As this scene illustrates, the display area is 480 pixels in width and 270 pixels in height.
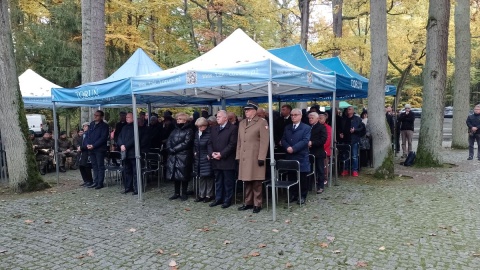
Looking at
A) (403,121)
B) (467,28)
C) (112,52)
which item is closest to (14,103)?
(112,52)

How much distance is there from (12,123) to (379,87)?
8.55 meters

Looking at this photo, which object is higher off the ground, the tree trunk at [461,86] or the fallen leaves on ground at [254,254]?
the tree trunk at [461,86]

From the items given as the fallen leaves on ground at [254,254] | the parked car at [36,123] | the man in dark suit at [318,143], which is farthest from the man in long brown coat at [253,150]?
the parked car at [36,123]

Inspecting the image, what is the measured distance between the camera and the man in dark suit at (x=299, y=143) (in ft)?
21.6

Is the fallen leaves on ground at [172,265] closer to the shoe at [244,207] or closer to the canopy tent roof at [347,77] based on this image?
the shoe at [244,207]

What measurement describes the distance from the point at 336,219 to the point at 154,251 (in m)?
2.85

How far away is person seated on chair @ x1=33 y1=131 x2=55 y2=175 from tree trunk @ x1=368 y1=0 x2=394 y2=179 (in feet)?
31.6

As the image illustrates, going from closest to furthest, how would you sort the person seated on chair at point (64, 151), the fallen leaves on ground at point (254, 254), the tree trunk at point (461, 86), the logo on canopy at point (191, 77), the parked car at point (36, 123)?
the fallen leaves on ground at point (254, 254) → the logo on canopy at point (191, 77) → the person seated on chair at point (64, 151) → the tree trunk at point (461, 86) → the parked car at point (36, 123)

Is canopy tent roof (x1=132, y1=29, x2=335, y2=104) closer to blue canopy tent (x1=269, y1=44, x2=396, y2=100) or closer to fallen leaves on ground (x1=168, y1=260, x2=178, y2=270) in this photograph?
blue canopy tent (x1=269, y1=44, x2=396, y2=100)

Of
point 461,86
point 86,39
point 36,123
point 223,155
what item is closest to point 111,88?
point 223,155

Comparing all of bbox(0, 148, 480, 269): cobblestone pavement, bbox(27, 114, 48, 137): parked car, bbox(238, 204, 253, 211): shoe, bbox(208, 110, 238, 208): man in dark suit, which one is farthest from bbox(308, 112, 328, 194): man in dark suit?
bbox(27, 114, 48, 137): parked car

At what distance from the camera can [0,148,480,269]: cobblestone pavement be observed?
14.2ft

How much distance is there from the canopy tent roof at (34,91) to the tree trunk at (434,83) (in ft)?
37.2

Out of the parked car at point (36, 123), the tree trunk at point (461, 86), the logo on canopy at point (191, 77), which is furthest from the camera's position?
the parked car at point (36, 123)
